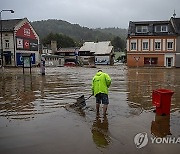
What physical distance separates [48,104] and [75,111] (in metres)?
1.66

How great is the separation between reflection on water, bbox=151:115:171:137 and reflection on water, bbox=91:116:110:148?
1.26 metres

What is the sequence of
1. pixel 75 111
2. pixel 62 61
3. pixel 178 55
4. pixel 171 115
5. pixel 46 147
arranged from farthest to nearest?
pixel 62 61, pixel 178 55, pixel 75 111, pixel 171 115, pixel 46 147

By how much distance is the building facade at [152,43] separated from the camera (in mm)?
50531

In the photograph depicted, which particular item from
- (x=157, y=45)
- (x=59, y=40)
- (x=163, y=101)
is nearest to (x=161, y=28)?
(x=157, y=45)

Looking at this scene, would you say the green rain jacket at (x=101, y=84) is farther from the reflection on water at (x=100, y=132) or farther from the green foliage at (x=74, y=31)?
the green foliage at (x=74, y=31)

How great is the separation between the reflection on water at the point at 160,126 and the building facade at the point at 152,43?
44.6 meters

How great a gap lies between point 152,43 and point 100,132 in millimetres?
46659

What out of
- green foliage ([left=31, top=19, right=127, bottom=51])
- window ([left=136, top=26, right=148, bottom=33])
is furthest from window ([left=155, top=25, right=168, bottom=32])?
green foliage ([left=31, top=19, right=127, bottom=51])

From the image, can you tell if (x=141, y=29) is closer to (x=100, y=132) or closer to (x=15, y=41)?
(x=15, y=41)

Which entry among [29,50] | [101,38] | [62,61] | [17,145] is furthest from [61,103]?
[101,38]

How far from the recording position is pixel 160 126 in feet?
23.6

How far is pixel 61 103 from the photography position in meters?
10.5

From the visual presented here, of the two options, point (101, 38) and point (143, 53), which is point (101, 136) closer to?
point (143, 53)

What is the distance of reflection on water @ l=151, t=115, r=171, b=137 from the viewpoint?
6.55 metres
